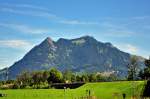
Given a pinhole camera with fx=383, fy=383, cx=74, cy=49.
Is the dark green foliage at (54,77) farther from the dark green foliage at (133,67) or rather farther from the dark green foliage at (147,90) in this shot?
the dark green foliage at (147,90)

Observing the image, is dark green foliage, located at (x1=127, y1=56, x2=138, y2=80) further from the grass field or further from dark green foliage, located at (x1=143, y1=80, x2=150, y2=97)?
dark green foliage, located at (x1=143, y1=80, x2=150, y2=97)

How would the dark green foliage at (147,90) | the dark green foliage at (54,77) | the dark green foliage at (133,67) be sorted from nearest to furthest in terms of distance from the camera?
1. the dark green foliage at (147,90)
2. the dark green foliage at (133,67)
3. the dark green foliage at (54,77)

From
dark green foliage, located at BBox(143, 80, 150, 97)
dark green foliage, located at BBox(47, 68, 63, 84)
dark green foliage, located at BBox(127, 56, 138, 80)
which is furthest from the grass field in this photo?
dark green foliage, located at BBox(47, 68, 63, 84)

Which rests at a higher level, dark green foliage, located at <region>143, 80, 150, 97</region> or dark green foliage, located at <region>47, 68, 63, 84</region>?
dark green foliage, located at <region>47, 68, 63, 84</region>

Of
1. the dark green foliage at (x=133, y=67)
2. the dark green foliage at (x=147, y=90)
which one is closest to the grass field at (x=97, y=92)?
the dark green foliage at (x=147, y=90)

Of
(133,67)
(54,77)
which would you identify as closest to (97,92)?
(133,67)

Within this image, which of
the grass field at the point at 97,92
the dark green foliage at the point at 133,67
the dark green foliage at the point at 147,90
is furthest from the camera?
the dark green foliage at the point at 133,67

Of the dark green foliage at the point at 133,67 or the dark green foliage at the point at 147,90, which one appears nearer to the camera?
the dark green foliage at the point at 147,90

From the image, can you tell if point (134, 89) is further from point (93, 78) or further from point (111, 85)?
point (93, 78)

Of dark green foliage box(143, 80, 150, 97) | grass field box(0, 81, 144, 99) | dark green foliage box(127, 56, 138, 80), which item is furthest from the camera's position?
dark green foliage box(127, 56, 138, 80)

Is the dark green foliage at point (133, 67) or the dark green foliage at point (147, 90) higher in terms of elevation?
the dark green foliage at point (133, 67)

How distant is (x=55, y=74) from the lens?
609 ft

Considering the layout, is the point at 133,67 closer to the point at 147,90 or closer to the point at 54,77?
the point at 54,77

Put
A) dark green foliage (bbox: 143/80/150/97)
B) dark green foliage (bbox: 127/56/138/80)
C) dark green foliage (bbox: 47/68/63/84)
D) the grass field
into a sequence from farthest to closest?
dark green foliage (bbox: 47/68/63/84) < dark green foliage (bbox: 127/56/138/80) < the grass field < dark green foliage (bbox: 143/80/150/97)
